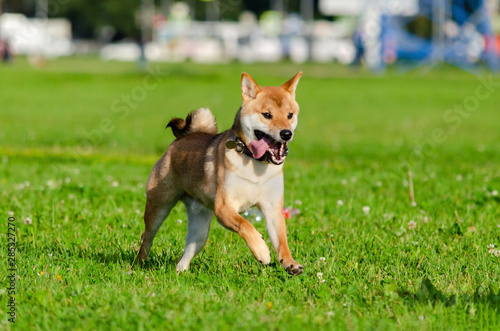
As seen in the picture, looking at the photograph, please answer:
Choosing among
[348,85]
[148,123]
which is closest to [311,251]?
[148,123]

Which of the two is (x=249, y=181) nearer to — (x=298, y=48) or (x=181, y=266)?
(x=181, y=266)

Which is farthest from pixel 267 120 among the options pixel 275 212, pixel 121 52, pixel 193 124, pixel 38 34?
pixel 38 34

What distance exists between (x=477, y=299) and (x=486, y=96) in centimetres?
2685

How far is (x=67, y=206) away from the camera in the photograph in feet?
24.4

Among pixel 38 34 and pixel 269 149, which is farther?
pixel 38 34

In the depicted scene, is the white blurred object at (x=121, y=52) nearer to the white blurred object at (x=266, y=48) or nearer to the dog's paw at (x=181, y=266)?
the white blurred object at (x=266, y=48)

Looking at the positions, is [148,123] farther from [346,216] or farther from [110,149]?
[346,216]

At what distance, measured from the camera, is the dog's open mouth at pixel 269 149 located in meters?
4.89

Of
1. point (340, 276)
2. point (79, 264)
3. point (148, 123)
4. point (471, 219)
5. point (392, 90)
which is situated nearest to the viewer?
point (340, 276)

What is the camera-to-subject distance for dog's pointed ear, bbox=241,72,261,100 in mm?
5074

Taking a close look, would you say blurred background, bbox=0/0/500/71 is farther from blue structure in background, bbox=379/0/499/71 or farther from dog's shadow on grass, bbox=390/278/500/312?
dog's shadow on grass, bbox=390/278/500/312

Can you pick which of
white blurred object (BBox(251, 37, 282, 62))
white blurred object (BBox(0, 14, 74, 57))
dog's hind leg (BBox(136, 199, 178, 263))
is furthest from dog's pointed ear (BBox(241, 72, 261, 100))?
white blurred object (BBox(251, 37, 282, 62))

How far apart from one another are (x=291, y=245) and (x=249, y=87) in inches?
60.2

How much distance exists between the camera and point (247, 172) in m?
5.02
